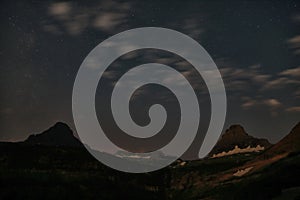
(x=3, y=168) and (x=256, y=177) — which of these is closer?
(x=256, y=177)

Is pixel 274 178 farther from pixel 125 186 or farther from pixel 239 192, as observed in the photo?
pixel 125 186

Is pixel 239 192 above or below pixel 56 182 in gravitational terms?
above

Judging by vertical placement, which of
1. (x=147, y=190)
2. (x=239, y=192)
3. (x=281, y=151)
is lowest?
(x=147, y=190)

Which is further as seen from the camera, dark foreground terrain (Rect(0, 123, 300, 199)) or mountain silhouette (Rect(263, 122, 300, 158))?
mountain silhouette (Rect(263, 122, 300, 158))

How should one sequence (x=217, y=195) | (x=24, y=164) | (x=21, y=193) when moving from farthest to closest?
(x=24, y=164), (x=21, y=193), (x=217, y=195)

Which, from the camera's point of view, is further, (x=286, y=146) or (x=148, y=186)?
(x=148, y=186)

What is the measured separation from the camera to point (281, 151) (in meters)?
182

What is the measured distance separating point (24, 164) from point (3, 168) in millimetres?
16113

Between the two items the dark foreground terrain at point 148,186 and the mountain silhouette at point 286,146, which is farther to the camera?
the mountain silhouette at point 286,146

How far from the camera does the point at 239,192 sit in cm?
11262

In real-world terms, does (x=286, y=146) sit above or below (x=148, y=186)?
above

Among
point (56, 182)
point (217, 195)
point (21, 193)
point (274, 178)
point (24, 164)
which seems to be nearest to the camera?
point (274, 178)

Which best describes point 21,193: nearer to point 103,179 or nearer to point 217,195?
point 103,179

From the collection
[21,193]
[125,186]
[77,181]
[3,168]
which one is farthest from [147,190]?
[3,168]
